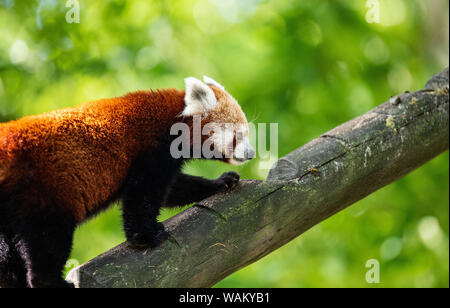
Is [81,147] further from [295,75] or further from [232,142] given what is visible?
[295,75]

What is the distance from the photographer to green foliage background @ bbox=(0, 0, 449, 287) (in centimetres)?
490

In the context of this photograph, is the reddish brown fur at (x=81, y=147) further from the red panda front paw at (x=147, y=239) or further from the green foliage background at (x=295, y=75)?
the green foliage background at (x=295, y=75)

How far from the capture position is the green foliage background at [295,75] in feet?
16.1

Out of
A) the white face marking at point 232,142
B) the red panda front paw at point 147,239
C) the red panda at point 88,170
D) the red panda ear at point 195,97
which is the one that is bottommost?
the red panda front paw at point 147,239

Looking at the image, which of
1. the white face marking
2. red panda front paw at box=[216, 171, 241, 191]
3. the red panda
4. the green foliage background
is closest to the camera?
the red panda

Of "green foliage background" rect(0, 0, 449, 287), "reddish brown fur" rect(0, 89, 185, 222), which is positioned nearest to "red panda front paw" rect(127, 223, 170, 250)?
"reddish brown fur" rect(0, 89, 185, 222)

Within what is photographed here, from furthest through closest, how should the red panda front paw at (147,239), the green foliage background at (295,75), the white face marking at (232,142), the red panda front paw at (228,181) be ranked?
the green foliage background at (295,75), the white face marking at (232,142), the red panda front paw at (228,181), the red panda front paw at (147,239)

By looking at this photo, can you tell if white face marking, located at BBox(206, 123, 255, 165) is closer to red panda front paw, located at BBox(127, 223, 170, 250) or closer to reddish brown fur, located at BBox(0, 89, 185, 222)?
reddish brown fur, located at BBox(0, 89, 185, 222)

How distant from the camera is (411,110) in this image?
3.44m

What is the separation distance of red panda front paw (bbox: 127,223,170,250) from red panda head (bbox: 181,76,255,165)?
840 mm

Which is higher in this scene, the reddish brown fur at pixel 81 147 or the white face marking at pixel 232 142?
the white face marking at pixel 232 142

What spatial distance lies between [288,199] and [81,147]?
1.31 metres

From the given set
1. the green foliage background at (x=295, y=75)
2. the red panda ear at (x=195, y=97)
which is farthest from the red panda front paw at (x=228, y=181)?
the green foliage background at (x=295, y=75)

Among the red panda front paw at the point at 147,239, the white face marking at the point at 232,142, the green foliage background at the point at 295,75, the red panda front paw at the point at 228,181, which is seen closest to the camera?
the red panda front paw at the point at 147,239
